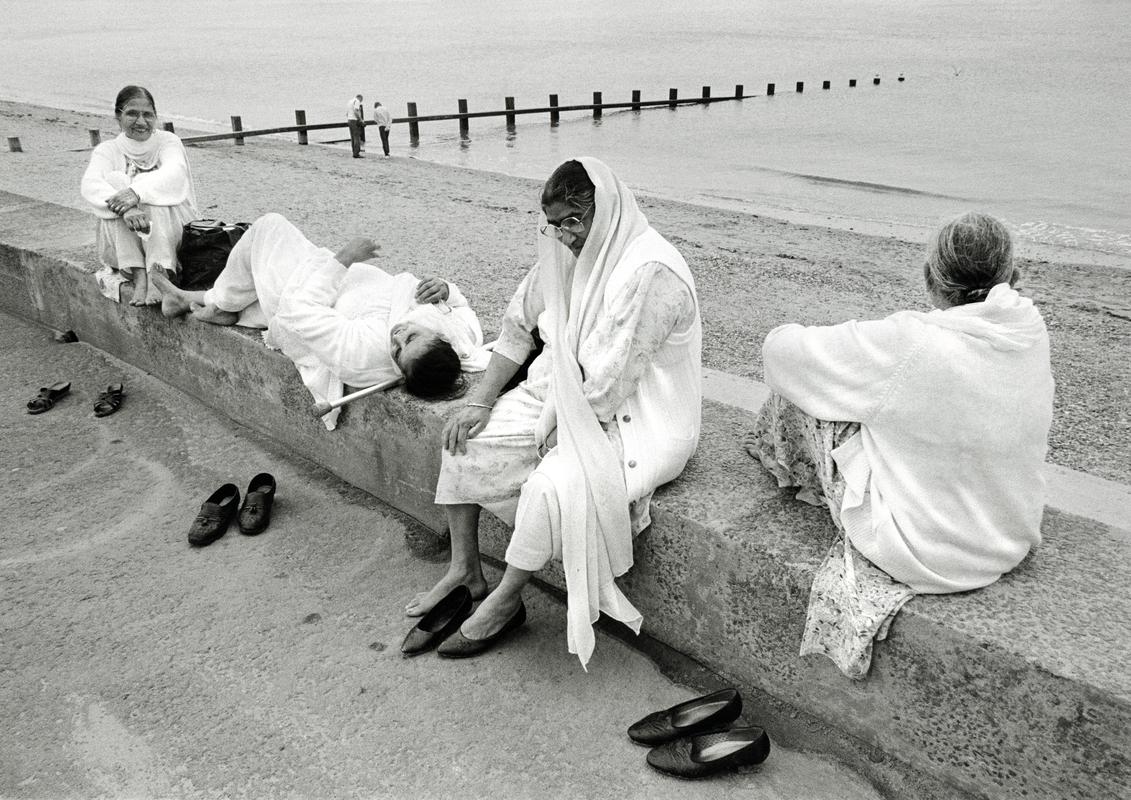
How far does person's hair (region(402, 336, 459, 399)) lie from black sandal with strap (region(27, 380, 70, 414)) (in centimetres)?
216

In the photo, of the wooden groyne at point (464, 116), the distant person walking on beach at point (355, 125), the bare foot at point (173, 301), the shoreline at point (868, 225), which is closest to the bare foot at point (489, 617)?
the bare foot at point (173, 301)

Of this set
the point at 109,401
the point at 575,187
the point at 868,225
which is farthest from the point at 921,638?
the point at 868,225

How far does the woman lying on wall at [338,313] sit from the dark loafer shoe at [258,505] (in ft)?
1.05

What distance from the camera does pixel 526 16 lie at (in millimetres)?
113750

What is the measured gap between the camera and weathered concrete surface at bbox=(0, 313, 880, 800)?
219 centimetres

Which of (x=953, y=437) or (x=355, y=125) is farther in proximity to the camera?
(x=355, y=125)

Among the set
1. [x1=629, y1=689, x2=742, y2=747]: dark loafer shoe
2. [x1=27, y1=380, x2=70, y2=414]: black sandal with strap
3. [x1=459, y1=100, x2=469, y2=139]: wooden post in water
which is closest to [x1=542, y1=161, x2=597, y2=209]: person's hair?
[x1=629, y1=689, x2=742, y2=747]: dark loafer shoe

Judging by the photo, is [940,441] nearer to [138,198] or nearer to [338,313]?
[338,313]

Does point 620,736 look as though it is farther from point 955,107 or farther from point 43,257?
point 955,107

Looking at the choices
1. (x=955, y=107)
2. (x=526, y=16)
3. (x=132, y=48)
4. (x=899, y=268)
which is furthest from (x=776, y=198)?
(x=526, y=16)

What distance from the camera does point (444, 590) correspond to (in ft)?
9.21

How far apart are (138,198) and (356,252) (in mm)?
1399

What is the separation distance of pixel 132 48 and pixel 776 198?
61781 millimetres

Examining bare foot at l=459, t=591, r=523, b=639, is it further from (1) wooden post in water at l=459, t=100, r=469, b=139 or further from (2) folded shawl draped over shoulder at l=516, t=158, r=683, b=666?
(1) wooden post in water at l=459, t=100, r=469, b=139
